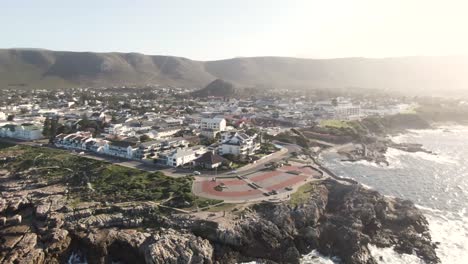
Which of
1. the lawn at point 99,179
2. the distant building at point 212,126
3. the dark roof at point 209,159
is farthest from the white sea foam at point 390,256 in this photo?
the distant building at point 212,126

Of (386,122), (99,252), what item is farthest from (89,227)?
(386,122)

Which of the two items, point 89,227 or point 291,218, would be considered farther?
point 291,218

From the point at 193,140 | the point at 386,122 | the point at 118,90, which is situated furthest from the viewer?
the point at 118,90

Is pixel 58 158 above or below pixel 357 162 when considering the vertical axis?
above

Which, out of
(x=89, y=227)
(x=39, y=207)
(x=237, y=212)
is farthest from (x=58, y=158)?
(x=237, y=212)

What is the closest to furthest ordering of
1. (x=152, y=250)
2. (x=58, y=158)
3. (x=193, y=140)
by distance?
(x=152, y=250) → (x=58, y=158) → (x=193, y=140)

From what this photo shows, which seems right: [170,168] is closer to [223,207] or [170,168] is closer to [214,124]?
[223,207]

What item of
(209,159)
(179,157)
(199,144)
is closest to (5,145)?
A: (199,144)

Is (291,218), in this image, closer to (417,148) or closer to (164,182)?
(164,182)
